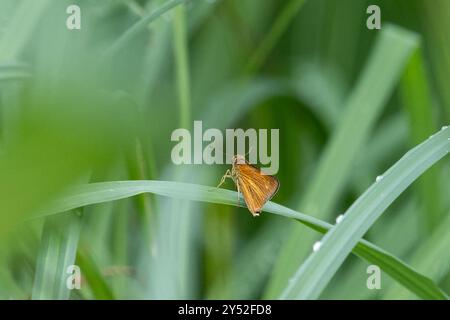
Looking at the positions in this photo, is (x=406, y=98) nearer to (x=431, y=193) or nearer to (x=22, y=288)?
(x=431, y=193)

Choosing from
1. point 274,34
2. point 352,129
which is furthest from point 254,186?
point 274,34

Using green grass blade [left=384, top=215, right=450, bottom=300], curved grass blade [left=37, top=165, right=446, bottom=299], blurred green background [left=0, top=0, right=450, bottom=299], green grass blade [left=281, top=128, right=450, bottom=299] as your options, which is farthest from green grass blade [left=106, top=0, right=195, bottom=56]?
green grass blade [left=384, top=215, right=450, bottom=300]

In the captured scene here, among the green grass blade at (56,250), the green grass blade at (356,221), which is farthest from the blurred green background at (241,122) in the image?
the green grass blade at (356,221)

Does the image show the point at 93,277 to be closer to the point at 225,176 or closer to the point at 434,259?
the point at 225,176

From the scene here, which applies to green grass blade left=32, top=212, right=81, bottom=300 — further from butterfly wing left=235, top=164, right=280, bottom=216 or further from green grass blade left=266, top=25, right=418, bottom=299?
green grass blade left=266, top=25, right=418, bottom=299

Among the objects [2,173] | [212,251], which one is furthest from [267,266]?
[2,173]

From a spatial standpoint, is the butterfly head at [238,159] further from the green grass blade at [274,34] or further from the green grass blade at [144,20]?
the green grass blade at [274,34]
